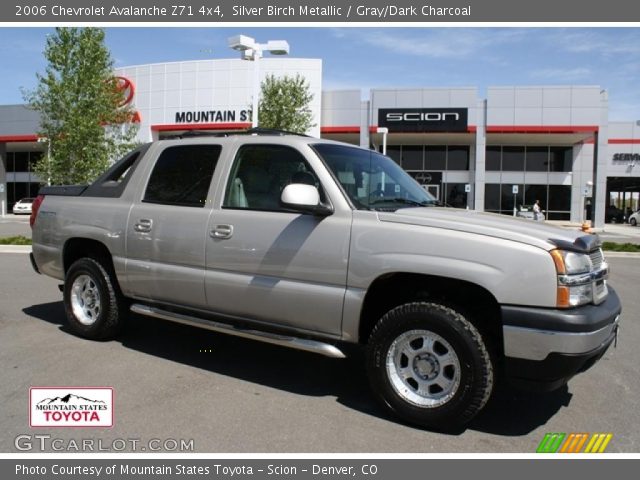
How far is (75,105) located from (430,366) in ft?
53.0

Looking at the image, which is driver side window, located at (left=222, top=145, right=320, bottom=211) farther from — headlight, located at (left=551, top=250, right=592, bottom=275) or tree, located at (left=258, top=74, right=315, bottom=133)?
tree, located at (left=258, top=74, right=315, bottom=133)

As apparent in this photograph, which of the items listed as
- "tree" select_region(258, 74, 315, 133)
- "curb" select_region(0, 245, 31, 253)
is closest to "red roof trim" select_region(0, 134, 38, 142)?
"tree" select_region(258, 74, 315, 133)

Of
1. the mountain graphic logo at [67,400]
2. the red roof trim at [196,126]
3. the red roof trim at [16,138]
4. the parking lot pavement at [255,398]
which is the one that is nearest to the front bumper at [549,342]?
the parking lot pavement at [255,398]

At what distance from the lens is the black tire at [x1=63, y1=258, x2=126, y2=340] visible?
5398 mm

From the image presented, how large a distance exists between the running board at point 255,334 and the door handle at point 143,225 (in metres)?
0.71

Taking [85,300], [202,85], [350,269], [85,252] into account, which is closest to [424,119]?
[202,85]

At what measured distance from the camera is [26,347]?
17.6 feet

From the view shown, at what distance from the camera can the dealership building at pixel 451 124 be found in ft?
108

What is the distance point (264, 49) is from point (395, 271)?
1277 cm

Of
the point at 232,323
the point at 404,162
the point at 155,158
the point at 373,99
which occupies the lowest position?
the point at 232,323

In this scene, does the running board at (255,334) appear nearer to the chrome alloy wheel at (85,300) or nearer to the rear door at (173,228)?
the rear door at (173,228)

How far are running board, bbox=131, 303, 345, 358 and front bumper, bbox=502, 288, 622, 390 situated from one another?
46.1 inches
